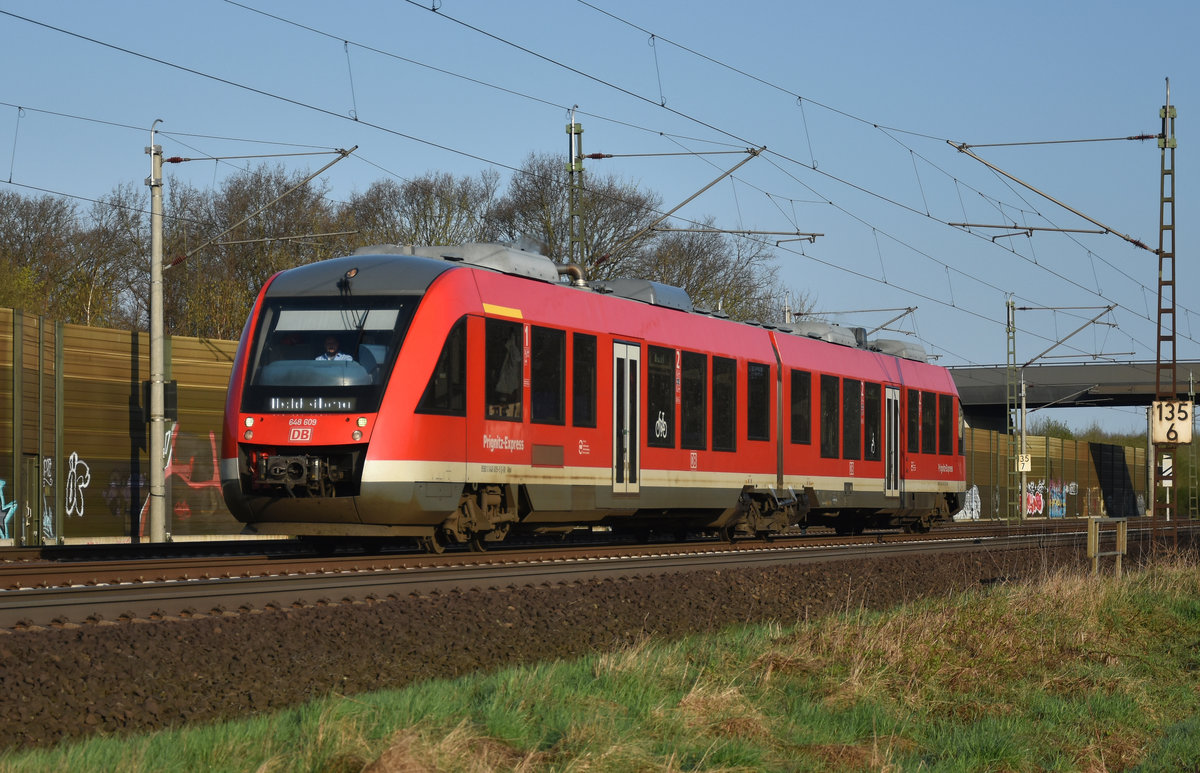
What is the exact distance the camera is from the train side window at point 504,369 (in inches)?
665

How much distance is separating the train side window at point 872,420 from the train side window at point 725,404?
18.3 feet

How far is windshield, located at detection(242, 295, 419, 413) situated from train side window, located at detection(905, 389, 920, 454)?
16.1 m

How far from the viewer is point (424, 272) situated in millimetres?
16406

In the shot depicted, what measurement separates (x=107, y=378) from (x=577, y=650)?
1707 centimetres

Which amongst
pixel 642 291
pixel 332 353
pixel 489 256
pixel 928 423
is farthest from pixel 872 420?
pixel 332 353

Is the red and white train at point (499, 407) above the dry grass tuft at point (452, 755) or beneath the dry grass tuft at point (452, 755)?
above

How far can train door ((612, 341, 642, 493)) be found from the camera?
63.6 feet

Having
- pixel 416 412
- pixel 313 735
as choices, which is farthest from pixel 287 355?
pixel 313 735

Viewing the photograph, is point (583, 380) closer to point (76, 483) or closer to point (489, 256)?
point (489, 256)

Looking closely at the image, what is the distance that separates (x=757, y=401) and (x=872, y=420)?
521 centimetres

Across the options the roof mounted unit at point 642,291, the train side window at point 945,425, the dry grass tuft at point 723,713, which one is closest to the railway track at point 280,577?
the dry grass tuft at point 723,713

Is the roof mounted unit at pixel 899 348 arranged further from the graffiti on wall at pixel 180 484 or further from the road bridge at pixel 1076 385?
the road bridge at pixel 1076 385

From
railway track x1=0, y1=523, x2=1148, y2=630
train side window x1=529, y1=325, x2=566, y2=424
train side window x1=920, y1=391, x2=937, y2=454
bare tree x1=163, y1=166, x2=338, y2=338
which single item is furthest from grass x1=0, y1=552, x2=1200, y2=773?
bare tree x1=163, y1=166, x2=338, y2=338

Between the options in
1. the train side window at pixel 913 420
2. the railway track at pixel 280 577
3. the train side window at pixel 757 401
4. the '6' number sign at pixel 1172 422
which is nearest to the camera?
the railway track at pixel 280 577
